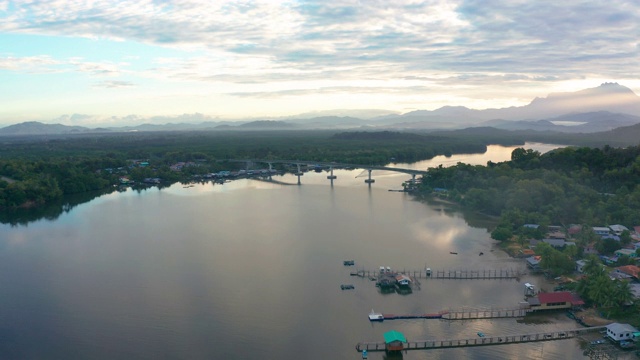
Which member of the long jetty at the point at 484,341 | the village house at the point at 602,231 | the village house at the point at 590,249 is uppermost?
the village house at the point at 602,231

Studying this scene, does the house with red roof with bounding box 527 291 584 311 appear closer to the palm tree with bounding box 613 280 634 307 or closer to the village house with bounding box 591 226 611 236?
the palm tree with bounding box 613 280 634 307

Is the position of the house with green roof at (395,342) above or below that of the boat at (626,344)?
above

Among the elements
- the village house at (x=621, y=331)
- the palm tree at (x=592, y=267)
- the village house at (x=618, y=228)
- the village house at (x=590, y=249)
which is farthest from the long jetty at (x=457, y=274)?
the village house at (x=618, y=228)

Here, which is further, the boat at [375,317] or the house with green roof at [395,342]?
the boat at [375,317]

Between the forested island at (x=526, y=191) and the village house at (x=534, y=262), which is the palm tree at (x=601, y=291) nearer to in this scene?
the forested island at (x=526, y=191)

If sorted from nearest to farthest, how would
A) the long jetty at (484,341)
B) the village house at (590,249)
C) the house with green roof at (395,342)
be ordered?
1. the house with green roof at (395,342)
2. the long jetty at (484,341)
3. the village house at (590,249)

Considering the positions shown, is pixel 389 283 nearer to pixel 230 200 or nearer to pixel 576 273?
pixel 576 273

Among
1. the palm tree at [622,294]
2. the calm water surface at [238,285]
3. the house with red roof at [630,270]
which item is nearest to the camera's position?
the calm water surface at [238,285]
